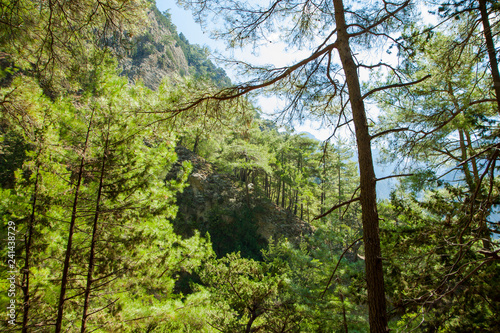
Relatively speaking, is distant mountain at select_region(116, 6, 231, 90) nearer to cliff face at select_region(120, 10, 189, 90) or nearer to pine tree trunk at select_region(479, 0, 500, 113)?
cliff face at select_region(120, 10, 189, 90)

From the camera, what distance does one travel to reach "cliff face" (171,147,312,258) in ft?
61.7

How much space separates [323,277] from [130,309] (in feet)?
16.7

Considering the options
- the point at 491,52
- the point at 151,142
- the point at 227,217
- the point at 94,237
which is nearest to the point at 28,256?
the point at 94,237

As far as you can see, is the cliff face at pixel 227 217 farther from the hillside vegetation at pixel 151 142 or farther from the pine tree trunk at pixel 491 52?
the pine tree trunk at pixel 491 52

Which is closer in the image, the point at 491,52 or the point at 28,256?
the point at 491,52

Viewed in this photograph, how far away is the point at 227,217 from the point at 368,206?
17988 mm

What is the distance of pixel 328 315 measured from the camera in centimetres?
602

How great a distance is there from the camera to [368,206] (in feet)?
7.39

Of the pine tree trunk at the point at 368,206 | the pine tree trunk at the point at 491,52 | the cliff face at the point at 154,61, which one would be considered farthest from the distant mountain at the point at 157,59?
the pine tree trunk at the point at 491,52

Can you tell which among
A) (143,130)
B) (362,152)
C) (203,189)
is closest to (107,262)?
(143,130)

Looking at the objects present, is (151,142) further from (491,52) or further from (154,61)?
(154,61)

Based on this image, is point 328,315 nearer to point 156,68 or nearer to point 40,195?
point 40,195

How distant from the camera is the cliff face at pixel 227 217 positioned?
61.7ft

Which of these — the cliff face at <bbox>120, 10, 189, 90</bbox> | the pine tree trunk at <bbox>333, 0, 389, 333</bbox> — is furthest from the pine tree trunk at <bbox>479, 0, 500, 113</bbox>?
the cliff face at <bbox>120, 10, 189, 90</bbox>
